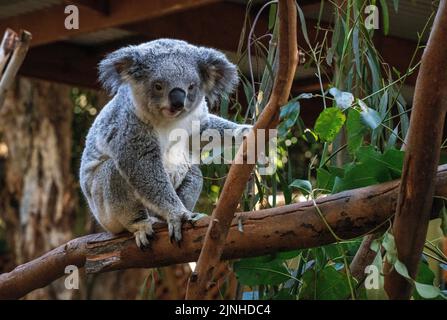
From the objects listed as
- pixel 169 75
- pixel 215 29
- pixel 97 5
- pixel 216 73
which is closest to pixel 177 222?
pixel 169 75

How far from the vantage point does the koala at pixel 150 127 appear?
3.53m

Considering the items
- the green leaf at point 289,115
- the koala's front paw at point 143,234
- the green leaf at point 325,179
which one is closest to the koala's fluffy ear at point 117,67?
the koala's front paw at point 143,234

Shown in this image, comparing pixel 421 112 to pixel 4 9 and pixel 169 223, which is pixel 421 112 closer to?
pixel 169 223

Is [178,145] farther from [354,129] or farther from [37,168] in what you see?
[37,168]

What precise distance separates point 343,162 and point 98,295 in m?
6.18

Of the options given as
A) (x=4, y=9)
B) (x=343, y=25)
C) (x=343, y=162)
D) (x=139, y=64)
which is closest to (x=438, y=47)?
(x=343, y=25)

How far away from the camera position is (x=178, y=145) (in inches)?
153

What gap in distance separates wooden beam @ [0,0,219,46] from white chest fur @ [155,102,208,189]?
919mm

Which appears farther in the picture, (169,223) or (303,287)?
(169,223)

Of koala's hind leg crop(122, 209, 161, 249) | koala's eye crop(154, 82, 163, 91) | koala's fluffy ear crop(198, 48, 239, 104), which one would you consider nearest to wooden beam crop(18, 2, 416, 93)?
koala's fluffy ear crop(198, 48, 239, 104)

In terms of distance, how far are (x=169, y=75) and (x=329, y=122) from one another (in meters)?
1.01

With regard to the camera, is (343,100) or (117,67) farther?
(117,67)

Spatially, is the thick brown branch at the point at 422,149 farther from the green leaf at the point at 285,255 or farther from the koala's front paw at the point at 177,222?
the koala's front paw at the point at 177,222

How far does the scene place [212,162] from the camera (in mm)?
3533
